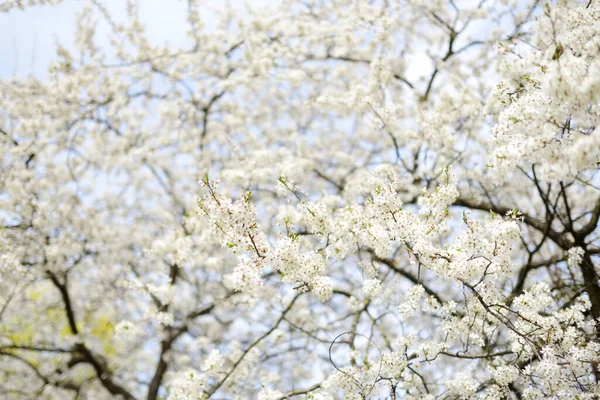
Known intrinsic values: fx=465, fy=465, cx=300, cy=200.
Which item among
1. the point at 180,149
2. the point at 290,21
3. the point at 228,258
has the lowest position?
the point at 228,258

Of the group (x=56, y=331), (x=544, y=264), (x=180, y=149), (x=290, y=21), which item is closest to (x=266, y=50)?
(x=290, y=21)

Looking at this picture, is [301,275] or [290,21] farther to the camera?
[290,21]

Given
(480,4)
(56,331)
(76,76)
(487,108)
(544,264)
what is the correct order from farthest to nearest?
1. (56,331)
2. (76,76)
3. (480,4)
4. (544,264)
5. (487,108)

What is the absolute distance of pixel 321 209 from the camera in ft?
10.0

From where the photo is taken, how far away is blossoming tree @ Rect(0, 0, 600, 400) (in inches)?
107

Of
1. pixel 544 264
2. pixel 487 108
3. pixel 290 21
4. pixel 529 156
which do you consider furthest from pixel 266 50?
pixel 529 156

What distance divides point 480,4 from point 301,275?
468 centimetres

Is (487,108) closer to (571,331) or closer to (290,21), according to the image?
(571,331)

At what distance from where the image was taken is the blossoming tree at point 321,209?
272cm

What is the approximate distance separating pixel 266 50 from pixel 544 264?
4.45m

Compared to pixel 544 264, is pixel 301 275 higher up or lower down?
lower down

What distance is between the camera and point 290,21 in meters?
7.38

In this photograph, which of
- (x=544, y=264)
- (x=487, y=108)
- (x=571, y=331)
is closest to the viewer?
(x=571, y=331)

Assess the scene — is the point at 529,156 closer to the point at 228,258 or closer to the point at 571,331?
the point at 571,331
